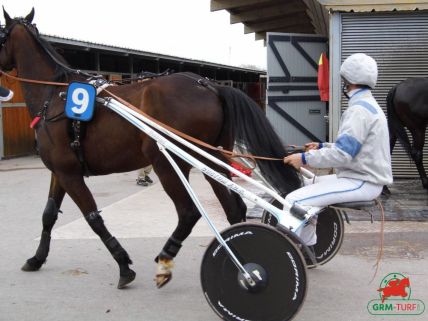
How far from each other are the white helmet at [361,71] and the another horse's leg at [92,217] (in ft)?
7.71

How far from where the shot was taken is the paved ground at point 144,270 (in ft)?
13.3

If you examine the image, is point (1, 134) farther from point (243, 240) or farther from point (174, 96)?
point (243, 240)

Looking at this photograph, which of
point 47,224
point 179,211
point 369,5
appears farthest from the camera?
point 369,5

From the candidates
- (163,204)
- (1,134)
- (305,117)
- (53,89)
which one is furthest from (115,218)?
(1,134)

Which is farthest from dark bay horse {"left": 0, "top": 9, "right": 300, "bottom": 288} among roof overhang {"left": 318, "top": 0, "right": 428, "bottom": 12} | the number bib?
roof overhang {"left": 318, "top": 0, "right": 428, "bottom": 12}

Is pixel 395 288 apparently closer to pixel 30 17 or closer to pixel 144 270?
pixel 144 270

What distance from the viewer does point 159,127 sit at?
4090 millimetres

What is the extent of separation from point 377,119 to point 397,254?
2335 millimetres

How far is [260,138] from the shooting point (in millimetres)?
4301

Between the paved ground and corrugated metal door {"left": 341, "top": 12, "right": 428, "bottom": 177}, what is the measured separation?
8.25 feet

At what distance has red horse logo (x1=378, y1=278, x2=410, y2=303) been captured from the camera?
424 centimetres

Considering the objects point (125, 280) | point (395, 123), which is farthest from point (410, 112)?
Answer: point (125, 280)

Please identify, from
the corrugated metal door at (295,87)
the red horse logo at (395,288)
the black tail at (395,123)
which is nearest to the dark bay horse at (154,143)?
the red horse logo at (395,288)

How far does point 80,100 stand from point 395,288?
9.80 ft
